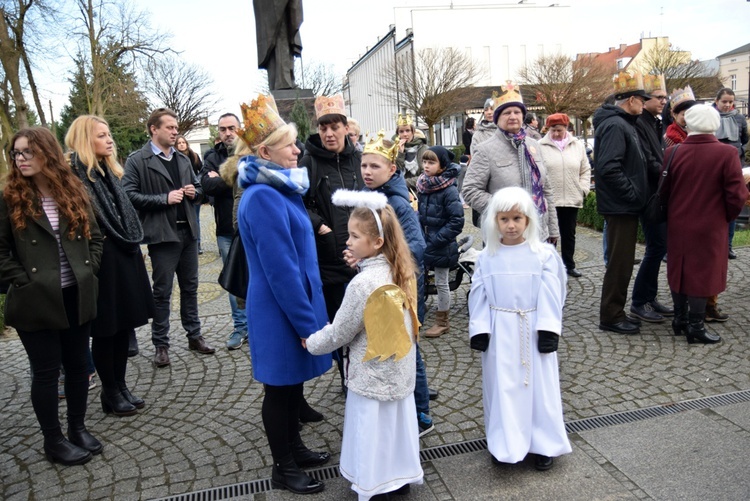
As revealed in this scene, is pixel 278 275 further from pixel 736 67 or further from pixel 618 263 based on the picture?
pixel 736 67

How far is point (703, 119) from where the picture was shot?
470 cm

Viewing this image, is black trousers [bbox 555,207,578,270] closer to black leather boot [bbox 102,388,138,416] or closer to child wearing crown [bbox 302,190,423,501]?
child wearing crown [bbox 302,190,423,501]

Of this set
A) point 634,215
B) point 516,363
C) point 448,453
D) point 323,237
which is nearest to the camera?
point 516,363

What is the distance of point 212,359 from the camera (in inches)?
203

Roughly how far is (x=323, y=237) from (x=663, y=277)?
491cm

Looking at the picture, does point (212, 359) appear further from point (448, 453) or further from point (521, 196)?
point (521, 196)

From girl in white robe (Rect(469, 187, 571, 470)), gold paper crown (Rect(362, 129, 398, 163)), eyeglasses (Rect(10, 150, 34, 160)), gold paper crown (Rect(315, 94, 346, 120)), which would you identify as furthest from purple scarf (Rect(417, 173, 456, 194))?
eyeglasses (Rect(10, 150, 34, 160))

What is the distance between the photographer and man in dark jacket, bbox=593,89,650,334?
496 centimetres

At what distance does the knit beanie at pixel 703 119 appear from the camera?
15.4 feet

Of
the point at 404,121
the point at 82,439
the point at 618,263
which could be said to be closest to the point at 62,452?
the point at 82,439

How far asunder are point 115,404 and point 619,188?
4.34 meters

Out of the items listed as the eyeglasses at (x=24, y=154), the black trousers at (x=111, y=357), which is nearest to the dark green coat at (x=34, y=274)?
the eyeglasses at (x=24, y=154)

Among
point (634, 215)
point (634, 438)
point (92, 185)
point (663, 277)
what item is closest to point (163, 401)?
point (92, 185)

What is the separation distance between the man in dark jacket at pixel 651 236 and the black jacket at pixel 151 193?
416cm
